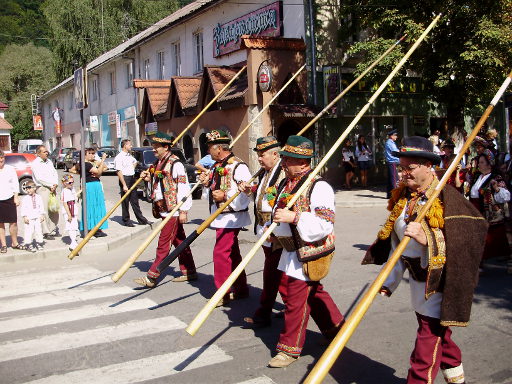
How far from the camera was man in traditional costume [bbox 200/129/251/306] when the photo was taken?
21.9 feet

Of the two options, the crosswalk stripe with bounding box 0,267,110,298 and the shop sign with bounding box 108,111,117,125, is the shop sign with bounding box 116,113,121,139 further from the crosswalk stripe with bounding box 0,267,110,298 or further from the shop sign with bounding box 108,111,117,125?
the crosswalk stripe with bounding box 0,267,110,298

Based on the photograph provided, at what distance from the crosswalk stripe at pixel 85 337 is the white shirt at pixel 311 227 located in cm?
176

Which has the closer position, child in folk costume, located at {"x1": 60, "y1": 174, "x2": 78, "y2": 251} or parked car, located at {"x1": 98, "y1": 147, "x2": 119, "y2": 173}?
child in folk costume, located at {"x1": 60, "y1": 174, "x2": 78, "y2": 251}

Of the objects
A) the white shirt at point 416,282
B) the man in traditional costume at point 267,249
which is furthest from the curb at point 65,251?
the white shirt at point 416,282

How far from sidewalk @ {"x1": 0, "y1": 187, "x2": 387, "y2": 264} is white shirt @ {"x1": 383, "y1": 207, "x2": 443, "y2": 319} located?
7.16m

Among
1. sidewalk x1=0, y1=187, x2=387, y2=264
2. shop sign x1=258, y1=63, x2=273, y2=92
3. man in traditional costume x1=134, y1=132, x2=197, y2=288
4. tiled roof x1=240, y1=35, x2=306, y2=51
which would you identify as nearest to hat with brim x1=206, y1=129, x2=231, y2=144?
man in traditional costume x1=134, y1=132, x2=197, y2=288

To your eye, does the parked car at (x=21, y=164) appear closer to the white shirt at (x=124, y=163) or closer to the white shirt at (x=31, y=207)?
the white shirt at (x=124, y=163)

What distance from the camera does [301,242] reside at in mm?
4652

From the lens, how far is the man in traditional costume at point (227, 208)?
21.9 feet

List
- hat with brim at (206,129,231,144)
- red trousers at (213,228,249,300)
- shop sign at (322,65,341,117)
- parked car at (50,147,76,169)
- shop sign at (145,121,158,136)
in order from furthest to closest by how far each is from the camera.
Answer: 1. parked car at (50,147,76,169)
2. shop sign at (145,121,158,136)
3. shop sign at (322,65,341,117)
4. hat with brim at (206,129,231,144)
5. red trousers at (213,228,249,300)

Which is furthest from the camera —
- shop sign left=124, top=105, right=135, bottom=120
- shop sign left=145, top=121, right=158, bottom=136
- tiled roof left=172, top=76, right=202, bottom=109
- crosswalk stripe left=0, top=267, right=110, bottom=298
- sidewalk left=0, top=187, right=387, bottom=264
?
shop sign left=124, top=105, right=135, bottom=120

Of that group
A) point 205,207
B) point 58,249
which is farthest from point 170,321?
point 205,207

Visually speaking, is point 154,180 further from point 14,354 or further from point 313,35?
point 313,35

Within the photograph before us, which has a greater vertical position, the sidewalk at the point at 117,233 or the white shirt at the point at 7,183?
the white shirt at the point at 7,183
